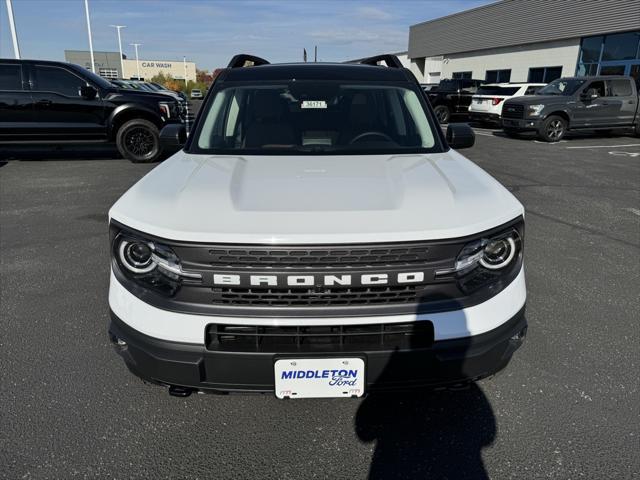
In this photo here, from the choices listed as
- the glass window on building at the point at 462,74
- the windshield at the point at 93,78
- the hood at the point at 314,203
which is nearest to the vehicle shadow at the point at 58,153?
the windshield at the point at 93,78

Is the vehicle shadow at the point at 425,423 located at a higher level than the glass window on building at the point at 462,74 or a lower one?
lower

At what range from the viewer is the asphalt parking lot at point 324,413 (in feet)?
7.32

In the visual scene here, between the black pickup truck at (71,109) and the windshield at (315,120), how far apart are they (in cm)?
723

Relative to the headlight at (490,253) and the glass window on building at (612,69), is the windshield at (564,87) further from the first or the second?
the headlight at (490,253)

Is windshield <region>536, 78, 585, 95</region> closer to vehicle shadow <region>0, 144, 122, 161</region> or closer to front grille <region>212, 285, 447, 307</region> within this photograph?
vehicle shadow <region>0, 144, 122, 161</region>

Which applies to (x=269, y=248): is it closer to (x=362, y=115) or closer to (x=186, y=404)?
(x=186, y=404)

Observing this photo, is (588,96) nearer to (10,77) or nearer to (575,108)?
(575,108)

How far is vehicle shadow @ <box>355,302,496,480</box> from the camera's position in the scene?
2004 mm

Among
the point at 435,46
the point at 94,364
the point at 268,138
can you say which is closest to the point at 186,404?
the point at 94,364

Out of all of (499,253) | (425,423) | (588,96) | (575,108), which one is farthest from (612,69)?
(425,423)

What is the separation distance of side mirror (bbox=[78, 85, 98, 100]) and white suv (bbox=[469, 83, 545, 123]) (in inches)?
503

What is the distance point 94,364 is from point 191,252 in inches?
60.4

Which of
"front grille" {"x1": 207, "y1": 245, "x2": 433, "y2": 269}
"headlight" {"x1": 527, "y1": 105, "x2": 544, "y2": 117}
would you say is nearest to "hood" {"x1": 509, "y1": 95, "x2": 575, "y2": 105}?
"headlight" {"x1": 527, "y1": 105, "x2": 544, "y2": 117}

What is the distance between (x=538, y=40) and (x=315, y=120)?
2983 centimetres
